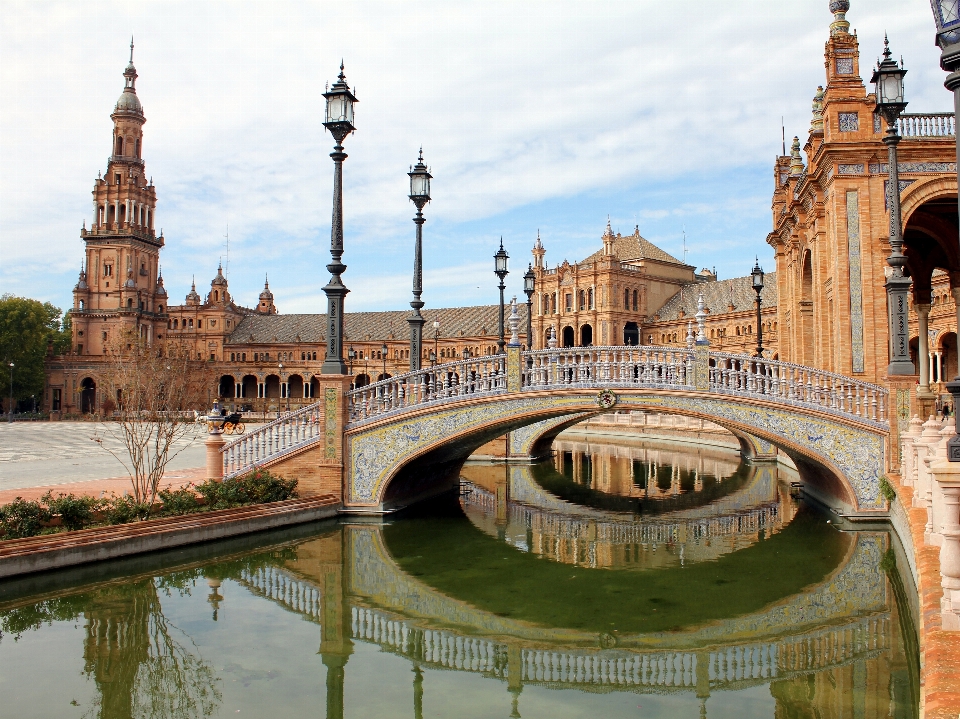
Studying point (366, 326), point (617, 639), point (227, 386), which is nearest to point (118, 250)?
point (227, 386)

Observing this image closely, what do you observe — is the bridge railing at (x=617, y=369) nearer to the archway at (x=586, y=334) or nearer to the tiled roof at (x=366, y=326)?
the archway at (x=586, y=334)

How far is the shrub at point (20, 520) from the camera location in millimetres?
11503

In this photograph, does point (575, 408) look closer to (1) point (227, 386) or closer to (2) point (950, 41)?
(2) point (950, 41)

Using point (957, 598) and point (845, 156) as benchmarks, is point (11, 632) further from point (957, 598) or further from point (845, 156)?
point (845, 156)

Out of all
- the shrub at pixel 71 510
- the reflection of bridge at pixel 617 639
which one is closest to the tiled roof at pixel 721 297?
the reflection of bridge at pixel 617 639

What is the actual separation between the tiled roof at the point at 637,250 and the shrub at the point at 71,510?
70.3m

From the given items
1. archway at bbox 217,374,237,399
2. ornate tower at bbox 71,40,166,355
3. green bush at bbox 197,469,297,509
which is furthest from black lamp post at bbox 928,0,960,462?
archway at bbox 217,374,237,399

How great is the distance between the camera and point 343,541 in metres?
14.8

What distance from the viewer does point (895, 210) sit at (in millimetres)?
13633

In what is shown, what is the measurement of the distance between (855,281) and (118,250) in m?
82.9

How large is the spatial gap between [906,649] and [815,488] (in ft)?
35.1

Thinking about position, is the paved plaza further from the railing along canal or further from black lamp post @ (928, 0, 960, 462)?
black lamp post @ (928, 0, 960, 462)

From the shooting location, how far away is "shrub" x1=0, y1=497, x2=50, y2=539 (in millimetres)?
11503

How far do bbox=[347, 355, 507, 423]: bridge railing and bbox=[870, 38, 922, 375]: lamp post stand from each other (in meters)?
7.38
